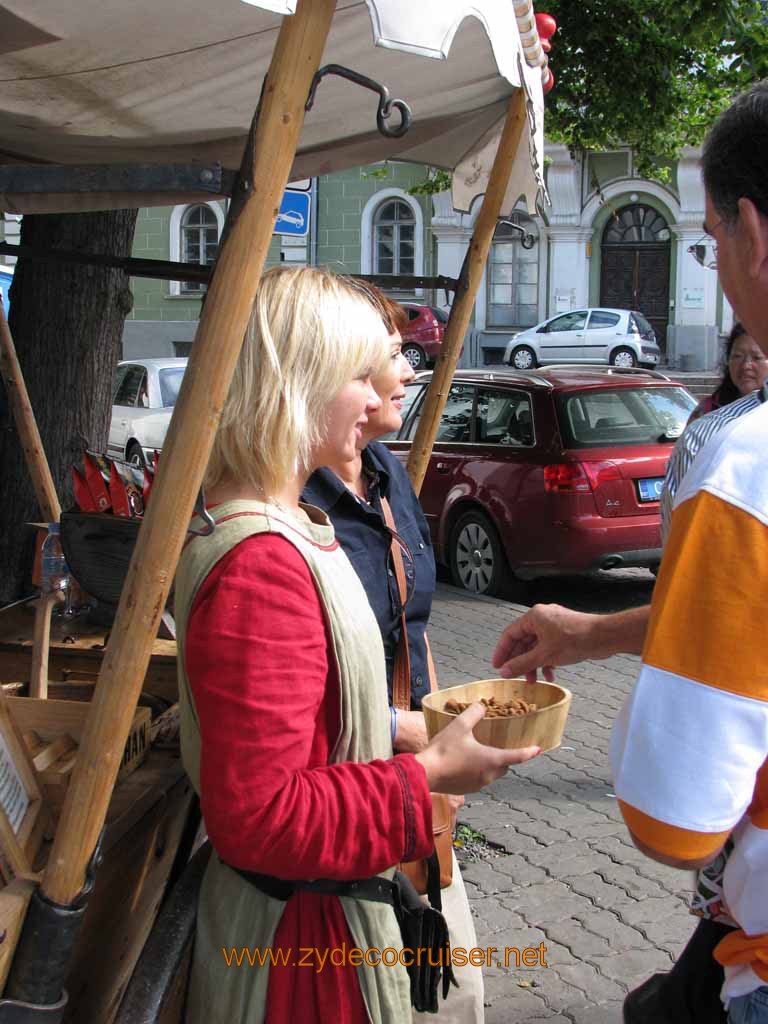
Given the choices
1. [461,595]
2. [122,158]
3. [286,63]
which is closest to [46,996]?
[286,63]

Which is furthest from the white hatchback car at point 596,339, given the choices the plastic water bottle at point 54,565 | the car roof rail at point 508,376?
the plastic water bottle at point 54,565

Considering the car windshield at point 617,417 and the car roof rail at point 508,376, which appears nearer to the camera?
the car windshield at point 617,417

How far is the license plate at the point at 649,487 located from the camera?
7.94 metres

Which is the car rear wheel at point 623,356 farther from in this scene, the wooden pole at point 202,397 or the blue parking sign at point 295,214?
the wooden pole at point 202,397

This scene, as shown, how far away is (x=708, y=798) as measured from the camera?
1.08 m

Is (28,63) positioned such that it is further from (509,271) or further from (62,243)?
(509,271)

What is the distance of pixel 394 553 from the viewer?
232cm

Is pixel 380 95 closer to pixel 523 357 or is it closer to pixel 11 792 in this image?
pixel 11 792

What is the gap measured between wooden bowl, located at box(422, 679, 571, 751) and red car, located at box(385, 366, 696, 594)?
5.58 metres

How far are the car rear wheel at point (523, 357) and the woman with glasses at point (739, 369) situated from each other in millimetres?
21345

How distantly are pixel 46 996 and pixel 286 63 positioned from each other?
1.31 m

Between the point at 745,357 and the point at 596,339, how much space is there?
20.9 metres

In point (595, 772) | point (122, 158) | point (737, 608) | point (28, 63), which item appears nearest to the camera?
point (737, 608)

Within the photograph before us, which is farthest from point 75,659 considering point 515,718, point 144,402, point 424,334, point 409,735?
point 424,334
